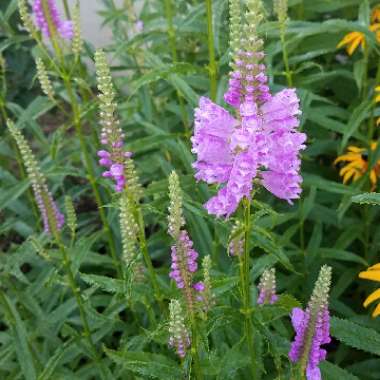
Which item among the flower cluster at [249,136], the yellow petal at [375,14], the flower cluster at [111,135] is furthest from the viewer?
the yellow petal at [375,14]

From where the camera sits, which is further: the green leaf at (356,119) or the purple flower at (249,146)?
the green leaf at (356,119)

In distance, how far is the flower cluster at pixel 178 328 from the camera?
1702mm

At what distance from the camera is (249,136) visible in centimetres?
155

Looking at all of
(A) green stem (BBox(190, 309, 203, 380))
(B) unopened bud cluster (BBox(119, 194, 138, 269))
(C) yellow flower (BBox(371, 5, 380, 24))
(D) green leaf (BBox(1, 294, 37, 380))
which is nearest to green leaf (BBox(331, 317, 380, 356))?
(A) green stem (BBox(190, 309, 203, 380))

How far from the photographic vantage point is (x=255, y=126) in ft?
5.01

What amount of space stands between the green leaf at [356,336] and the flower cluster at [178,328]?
557 millimetres

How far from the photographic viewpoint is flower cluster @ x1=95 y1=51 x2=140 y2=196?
187 cm

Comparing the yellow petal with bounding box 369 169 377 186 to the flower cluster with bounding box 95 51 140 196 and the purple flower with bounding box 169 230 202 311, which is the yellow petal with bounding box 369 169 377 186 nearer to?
the flower cluster with bounding box 95 51 140 196

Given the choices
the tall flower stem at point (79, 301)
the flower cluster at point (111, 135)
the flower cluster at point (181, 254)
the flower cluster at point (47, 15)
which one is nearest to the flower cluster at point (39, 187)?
the tall flower stem at point (79, 301)

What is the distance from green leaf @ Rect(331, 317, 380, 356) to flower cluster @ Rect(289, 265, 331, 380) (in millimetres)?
179

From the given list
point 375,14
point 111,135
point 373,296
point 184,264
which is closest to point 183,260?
point 184,264

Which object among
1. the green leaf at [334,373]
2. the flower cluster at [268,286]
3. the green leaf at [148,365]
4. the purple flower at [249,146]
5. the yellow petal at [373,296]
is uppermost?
the purple flower at [249,146]

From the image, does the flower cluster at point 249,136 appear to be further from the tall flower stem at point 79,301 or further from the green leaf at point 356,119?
the green leaf at point 356,119

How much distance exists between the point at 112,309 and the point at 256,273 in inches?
29.1
